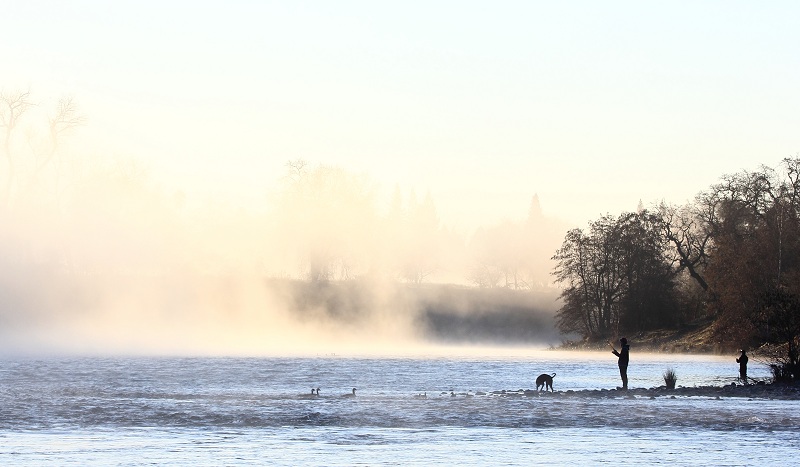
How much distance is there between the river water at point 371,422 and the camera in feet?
77.8

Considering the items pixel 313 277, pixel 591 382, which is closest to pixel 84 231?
pixel 313 277

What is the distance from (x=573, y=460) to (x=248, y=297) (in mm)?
124709

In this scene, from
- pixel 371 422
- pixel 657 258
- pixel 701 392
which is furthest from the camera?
pixel 657 258

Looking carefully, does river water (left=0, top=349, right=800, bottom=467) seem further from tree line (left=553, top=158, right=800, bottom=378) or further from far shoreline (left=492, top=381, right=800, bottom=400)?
tree line (left=553, top=158, right=800, bottom=378)

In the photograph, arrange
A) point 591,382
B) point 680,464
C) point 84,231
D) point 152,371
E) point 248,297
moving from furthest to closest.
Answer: point 248,297 → point 84,231 → point 152,371 → point 591,382 → point 680,464

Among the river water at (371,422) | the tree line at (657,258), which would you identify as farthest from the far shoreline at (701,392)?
the tree line at (657,258)

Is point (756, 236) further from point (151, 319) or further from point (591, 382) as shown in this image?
point (151, 319)

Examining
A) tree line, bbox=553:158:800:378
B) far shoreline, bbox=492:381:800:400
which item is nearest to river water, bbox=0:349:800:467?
far shoreline, bbox=492:381:800:400

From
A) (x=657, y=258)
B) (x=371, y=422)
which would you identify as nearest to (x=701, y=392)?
(x=371, y=422)

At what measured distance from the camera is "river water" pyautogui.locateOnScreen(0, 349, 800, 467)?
23719 mm

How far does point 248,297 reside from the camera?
478 feet

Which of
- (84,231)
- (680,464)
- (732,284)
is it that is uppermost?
(84,231)

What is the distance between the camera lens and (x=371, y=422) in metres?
31.6

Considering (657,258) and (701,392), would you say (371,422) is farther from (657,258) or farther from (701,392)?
(657,258)
